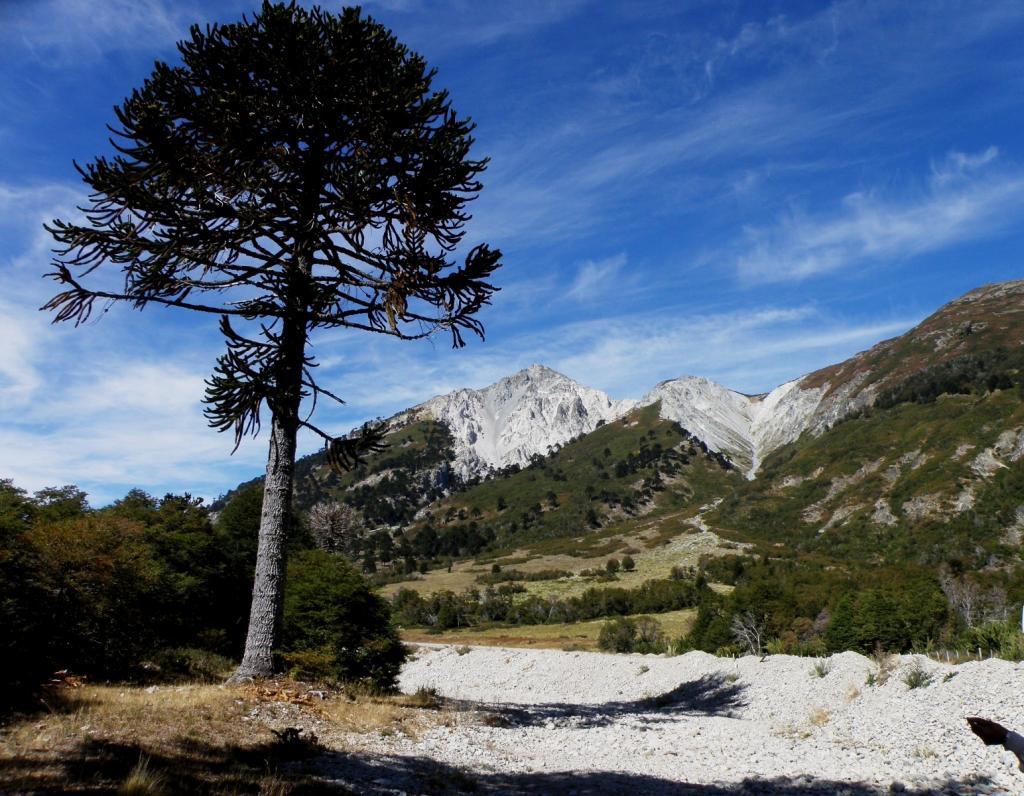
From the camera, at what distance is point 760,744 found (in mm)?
10680

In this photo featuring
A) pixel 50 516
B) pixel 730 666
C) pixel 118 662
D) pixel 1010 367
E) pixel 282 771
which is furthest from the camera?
pixel 1010 367

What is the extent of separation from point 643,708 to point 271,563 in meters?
13.5

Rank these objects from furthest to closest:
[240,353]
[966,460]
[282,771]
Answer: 1. [966,460]
2. [240,353]
3. [282,771]

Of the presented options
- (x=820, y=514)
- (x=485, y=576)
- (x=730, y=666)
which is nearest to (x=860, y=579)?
(x=730, y=666)

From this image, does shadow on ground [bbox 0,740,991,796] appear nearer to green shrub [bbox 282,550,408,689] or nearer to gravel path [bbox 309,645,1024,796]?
gravel path [bbox 309,645,1024,796]

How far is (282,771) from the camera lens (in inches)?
240

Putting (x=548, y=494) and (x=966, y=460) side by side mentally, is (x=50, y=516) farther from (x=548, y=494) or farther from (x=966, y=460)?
(x=548, y=494)

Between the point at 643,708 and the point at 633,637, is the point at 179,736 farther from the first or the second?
the point at 633,637

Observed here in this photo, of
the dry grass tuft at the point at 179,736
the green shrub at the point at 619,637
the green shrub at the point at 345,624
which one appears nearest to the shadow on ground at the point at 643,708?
the green shrub at the point at 345,624

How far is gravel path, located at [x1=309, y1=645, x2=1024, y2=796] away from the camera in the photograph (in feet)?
24.7

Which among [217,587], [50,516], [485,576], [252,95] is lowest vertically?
[485,576]

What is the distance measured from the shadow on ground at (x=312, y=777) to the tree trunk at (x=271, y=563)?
3.10 meters

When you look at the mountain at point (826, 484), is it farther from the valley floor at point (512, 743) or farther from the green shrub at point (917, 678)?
the valley floor at point (512, 743)

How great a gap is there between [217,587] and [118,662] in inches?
456
